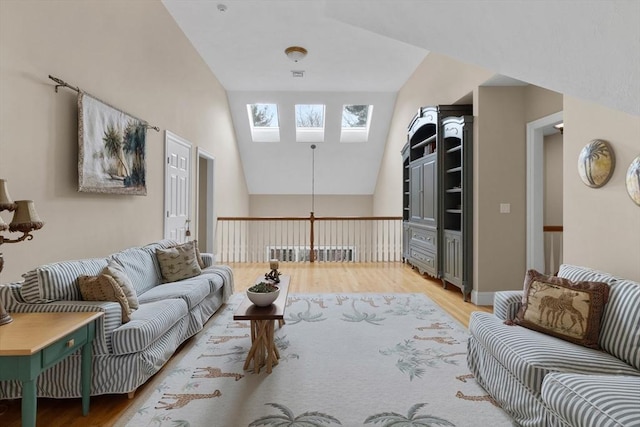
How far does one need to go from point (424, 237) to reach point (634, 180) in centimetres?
345

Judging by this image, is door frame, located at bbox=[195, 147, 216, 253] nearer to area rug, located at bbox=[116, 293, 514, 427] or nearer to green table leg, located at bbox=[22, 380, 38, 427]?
area rug, located at bbox=[116, 293, 514, 427]

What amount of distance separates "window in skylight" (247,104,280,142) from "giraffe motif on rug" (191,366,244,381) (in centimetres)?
698

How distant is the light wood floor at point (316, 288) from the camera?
1.98 meters

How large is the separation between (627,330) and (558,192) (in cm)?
409

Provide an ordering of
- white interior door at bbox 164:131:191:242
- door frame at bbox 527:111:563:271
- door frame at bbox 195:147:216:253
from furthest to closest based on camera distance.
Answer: door frame at bbox 195:147:216:253
white interior door at bbox 164:131:191:242
door frame at bbox 527:111:563:271

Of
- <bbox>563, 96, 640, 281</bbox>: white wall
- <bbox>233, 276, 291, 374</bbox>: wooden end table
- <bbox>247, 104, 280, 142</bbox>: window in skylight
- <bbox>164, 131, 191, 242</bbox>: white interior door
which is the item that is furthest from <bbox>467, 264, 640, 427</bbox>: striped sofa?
<bbox>247, 104, 280, 142</bbox>: window in skylight

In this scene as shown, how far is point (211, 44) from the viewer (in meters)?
5.40

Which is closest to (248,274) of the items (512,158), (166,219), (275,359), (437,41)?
(166,219)

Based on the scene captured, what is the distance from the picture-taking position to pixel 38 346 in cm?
154

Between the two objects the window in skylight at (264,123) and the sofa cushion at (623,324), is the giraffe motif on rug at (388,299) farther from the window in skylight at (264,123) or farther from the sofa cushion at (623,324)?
the window in skylight at (264,123)

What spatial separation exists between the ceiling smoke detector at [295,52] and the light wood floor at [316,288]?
3633 millimetres

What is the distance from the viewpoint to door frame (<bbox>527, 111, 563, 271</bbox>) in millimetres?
4152

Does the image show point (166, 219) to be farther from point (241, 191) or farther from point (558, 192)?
point (558, 192)

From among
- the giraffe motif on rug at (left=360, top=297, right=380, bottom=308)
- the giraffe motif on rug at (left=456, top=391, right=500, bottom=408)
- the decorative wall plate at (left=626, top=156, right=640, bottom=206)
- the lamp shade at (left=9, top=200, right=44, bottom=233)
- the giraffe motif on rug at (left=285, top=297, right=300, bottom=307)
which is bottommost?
the giraffe motif on rug at (left=456, top=391, right=500, bottom=408)
